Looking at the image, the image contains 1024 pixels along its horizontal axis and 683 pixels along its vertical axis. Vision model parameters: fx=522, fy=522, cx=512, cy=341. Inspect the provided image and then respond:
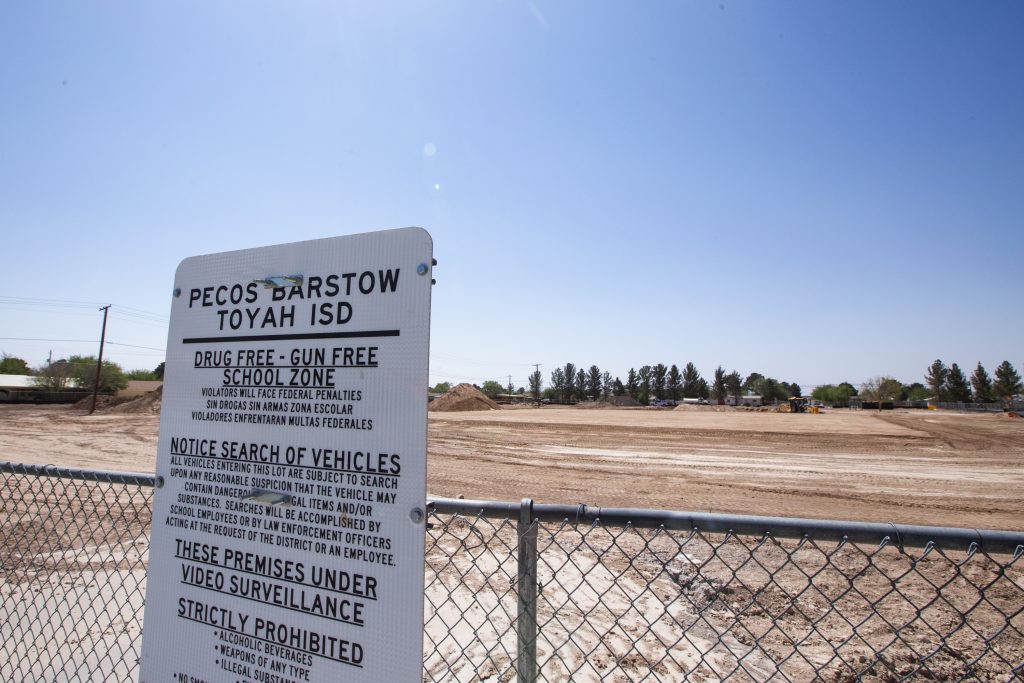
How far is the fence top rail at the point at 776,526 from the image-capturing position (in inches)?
65.0

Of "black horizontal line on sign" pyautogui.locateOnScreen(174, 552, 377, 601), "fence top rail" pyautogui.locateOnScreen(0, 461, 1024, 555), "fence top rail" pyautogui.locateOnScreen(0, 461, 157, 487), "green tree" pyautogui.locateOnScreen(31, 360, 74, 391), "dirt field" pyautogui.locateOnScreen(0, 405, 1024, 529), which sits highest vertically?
"green tree" pyautogui.locateOnScreen(31, 360, 74, 391)

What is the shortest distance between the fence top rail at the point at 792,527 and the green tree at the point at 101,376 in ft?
258

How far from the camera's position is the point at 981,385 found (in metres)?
95.9

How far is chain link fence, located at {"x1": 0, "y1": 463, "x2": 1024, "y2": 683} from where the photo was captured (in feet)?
6.45

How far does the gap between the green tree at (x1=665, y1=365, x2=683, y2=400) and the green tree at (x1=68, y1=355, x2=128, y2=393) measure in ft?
351

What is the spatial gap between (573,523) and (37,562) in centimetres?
640

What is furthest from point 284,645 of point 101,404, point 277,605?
point 101,404

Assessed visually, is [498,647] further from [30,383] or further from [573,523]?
[30,383]

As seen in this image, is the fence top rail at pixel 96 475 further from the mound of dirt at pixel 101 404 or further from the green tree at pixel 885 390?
the green tree at pixel 885 390

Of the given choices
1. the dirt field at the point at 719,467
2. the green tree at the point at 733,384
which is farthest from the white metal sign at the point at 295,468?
the green tree at the point at 733,384

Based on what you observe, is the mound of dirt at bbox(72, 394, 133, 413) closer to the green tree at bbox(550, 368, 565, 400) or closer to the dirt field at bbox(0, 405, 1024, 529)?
the dirt field at bbox(0, 405, 1024, 529)

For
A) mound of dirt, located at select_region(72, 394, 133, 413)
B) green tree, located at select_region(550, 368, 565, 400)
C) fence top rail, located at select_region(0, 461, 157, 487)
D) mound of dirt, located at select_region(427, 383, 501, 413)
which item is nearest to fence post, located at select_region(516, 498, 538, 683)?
fence top rail, located at select_region(0, 461, 157, 487)

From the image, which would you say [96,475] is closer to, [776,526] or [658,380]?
[776,526]

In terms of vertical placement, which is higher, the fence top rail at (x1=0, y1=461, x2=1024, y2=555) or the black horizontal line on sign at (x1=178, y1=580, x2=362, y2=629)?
the fence top rail at (x1=0, y1=461, x2=1024, y2=555)
